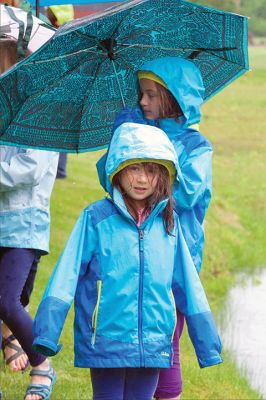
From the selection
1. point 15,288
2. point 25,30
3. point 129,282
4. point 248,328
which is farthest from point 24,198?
point 248,328

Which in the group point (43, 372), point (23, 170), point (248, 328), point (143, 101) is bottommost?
point (248, 328)

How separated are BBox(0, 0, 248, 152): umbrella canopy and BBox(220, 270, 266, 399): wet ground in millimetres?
2216

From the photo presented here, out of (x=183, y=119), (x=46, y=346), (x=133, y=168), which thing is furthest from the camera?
(x=183, y=119)

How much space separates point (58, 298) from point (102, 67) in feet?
4.33

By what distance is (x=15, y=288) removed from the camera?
19.1 feet

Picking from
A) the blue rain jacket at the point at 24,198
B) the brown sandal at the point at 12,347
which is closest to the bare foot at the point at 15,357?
the brown sandal at the point at 12,347

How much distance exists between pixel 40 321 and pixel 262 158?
13450 mm

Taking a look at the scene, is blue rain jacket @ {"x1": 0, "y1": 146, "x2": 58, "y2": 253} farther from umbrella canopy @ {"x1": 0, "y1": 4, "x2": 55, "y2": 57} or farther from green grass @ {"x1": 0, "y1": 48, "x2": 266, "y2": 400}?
green grass @ {"x1": 0, "y1": 48, "x2": 266, "y2": 400}

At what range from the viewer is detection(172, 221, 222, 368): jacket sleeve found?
4.73 meters

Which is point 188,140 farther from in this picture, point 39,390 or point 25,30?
point 39,390

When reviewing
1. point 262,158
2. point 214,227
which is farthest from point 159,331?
point 262,158

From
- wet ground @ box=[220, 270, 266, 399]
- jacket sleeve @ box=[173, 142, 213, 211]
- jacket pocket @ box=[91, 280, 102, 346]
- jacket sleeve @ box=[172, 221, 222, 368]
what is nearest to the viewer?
jacket pocket @ box=[91, 280, 102, 346]

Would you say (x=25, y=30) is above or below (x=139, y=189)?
above

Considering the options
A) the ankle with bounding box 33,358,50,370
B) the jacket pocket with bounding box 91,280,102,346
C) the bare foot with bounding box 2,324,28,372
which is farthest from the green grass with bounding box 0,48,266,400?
the jacket pocket with bounding box 91,280,102,346
